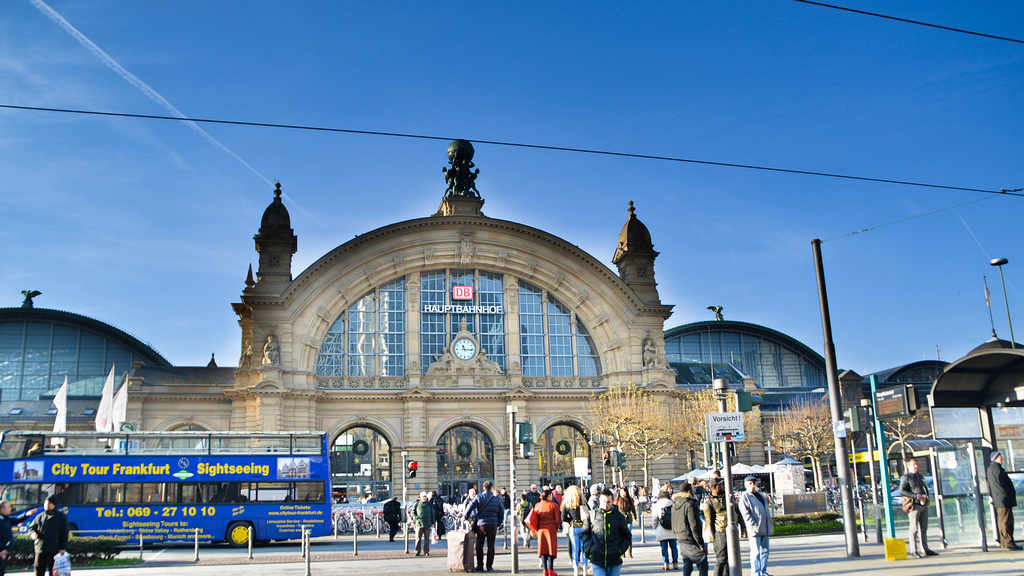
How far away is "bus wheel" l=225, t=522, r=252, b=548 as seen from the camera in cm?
2689

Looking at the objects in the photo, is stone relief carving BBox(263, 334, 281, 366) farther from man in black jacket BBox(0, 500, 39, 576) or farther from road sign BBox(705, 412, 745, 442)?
road sign BBox(705, 412, 745, 442)

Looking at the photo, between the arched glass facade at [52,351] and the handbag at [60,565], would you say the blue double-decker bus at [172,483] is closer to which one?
the handbag at [60,565]

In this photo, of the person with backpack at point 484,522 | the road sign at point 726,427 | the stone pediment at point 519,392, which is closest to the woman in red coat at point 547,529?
the person with backpack at point 484,522

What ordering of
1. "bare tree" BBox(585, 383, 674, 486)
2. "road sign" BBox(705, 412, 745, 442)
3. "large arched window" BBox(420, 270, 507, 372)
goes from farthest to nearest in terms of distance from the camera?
"large arched window" BBox(420, 270, 507, 372) → "bare tree" BBox(585, 383, 674, 486) → "road sign" BBox(705, 412, 745, 442)

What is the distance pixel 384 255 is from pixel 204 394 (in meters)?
12.7

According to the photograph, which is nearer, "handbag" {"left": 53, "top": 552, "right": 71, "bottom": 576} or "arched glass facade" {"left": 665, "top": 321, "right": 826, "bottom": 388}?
"handbag" {"left": 53, "top": 552, "right": 71, "bottom": 576}

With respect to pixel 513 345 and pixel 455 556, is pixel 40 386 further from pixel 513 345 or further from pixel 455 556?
pixel 455 556

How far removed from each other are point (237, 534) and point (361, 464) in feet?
69.7

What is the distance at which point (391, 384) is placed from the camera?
48281 mm

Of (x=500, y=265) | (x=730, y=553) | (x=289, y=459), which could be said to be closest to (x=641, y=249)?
(x=500, y=265)

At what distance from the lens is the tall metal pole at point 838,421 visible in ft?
Answer: 60.5

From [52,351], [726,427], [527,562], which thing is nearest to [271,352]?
[527,562]

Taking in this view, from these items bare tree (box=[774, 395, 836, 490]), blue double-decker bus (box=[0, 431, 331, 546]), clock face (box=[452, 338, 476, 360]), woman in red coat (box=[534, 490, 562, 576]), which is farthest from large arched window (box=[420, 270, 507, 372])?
woman in red coat (box=[534, 490, 562, 576])

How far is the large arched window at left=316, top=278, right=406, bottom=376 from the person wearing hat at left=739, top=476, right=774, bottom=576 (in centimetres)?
3551
